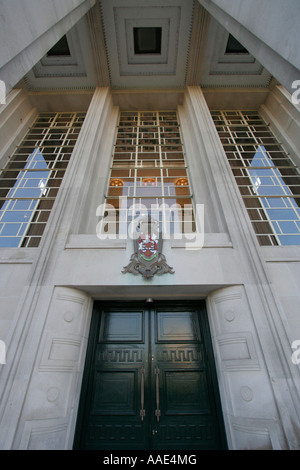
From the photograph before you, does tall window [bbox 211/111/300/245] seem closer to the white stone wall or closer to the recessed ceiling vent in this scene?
the white stone wall

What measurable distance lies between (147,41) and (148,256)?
31.9 feet

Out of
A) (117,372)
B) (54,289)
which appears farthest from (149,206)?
(117,372)

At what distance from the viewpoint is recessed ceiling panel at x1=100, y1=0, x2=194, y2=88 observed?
7.69 m

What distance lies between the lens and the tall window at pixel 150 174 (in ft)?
18.8

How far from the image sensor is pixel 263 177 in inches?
257

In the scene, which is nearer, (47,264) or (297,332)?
(297,332)

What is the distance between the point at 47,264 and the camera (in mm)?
3893

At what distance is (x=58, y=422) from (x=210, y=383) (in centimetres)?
251

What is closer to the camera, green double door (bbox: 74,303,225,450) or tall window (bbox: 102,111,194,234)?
green double door (bbox: 74,303,225,450)

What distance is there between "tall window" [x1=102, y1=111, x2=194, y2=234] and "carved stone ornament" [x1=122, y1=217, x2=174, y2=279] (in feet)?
4.00

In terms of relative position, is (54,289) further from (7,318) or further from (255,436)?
(255,436)

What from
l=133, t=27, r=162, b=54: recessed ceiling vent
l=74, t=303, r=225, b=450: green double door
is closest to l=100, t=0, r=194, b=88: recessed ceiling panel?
l=133, t=27, r=162, b=54: recessed ceiling vent

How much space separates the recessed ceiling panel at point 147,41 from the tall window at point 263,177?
10.2ft

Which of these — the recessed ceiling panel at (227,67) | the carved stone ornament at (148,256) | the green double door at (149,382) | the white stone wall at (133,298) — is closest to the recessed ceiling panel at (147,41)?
the recessed ceiling panel at (227,67)
